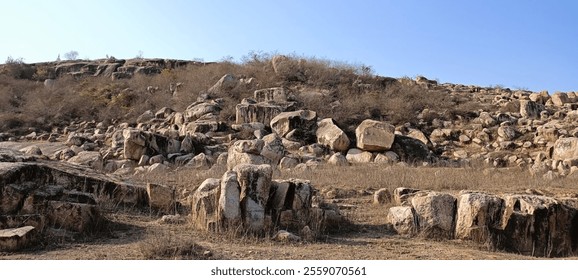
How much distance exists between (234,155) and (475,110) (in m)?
8.92

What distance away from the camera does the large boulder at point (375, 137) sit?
10742mm

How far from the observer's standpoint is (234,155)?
913cm

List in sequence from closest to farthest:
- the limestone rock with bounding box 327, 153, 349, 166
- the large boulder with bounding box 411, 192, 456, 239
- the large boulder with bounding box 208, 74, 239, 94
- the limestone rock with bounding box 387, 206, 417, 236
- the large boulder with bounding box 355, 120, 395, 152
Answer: the large boulder with bounding box 411, 192, 456, 239, the limestone rock with bounding box 387, 206, 417, 236, the limestone rock with bounding box 327, 153, 349, 166, the large boulder with bounding box 355, 120, 395, 152, the large boulder with bounding box 208, 74, 239, 94

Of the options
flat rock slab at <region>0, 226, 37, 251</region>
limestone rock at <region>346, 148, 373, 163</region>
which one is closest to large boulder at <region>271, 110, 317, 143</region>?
limestone rock at <region>346, 148, 373, 163</region>

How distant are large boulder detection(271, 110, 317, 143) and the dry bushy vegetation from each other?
1.10 m

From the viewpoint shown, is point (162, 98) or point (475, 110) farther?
point (162, 98)

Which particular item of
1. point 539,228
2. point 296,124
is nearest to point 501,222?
point 539,228

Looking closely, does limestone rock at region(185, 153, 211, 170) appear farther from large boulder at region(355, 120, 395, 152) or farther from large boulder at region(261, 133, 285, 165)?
large boulder at region(355, 120, 395, 152)

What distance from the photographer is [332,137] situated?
11180mm

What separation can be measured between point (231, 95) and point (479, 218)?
11131 millimetres

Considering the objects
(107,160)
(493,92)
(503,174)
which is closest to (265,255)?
(503,174)

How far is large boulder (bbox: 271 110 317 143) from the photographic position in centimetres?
1190

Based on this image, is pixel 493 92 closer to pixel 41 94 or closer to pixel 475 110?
pixel 475 110

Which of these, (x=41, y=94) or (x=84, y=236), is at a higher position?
(x=41, y=94)
